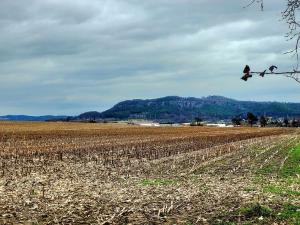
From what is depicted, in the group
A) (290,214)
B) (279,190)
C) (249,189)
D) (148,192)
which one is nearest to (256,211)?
(290,214)

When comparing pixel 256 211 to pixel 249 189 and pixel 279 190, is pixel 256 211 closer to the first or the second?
pixel 279 190

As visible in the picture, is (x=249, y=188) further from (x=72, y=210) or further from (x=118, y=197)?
(x=72, y=210)

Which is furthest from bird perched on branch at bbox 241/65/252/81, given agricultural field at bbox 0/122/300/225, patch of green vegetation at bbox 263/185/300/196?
patch of green vegetation at bbox 263/185/300/196

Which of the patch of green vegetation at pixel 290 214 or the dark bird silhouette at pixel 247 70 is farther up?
the dark bird silhouette at pixel 247 70

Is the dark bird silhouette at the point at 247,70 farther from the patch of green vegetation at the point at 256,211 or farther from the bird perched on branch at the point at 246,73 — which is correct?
the patch of green vegetation at the point at 256,211

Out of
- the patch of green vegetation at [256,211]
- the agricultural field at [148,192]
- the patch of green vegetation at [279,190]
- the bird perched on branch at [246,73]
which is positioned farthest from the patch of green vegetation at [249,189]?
the bird perched on branch at [246,73]

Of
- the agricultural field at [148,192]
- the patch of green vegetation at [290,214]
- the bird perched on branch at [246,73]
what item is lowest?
the agricultural field at [148,192]

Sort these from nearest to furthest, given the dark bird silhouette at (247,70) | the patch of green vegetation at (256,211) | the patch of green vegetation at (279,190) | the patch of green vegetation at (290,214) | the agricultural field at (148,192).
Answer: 1. the dark bird silhouette at (247,70)
2. the patch of green vegetation at (290,214)
3. the patch of green vegetation at (256,211)
4. the agricultural field at (148,192)
5. the patch of green vegetation at (279,190)

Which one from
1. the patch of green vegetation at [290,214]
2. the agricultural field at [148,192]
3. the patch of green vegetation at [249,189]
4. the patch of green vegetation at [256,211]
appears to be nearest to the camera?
the patch of green vegetation at [290,214]

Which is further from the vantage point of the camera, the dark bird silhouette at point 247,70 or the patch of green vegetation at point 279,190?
the patch of green vegetation at point 279,190

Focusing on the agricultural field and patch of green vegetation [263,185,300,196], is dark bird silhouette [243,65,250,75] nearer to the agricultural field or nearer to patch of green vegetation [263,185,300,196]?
the agricultural field

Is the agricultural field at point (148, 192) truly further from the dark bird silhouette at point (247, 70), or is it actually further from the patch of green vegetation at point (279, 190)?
the dark bird silhouette at point (247, 70)


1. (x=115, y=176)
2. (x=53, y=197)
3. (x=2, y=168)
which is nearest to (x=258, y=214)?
(x=53, y=197)

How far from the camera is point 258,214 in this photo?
1396 centimetres
